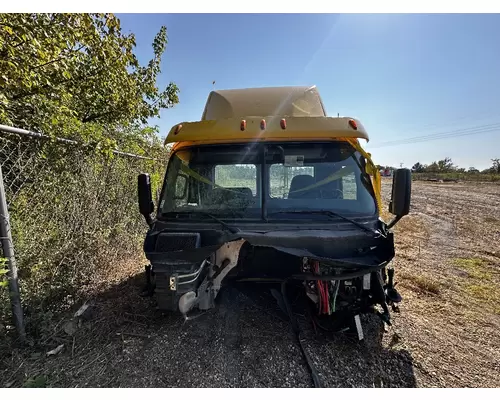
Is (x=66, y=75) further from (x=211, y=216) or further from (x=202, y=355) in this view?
(x=202, y=355)

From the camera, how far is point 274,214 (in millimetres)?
2775

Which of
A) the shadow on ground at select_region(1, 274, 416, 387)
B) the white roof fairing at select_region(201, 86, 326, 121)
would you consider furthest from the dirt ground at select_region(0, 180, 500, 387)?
the white roof fairing at select_region(201, 86, 326, 121)

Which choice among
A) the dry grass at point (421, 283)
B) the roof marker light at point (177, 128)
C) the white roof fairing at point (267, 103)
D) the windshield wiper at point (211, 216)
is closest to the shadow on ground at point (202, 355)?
the windshield wiper at point (211, 216)

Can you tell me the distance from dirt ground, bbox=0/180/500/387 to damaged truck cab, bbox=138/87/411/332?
36cm

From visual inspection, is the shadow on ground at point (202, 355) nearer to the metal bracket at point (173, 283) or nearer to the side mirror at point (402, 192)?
the metal bracket at point (173, 283)

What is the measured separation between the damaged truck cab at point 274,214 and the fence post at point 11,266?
1.15m

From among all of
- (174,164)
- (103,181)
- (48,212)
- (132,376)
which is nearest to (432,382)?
(132,376)

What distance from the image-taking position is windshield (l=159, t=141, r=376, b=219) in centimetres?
284

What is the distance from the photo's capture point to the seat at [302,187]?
114 inches

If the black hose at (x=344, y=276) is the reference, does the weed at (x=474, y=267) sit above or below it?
below

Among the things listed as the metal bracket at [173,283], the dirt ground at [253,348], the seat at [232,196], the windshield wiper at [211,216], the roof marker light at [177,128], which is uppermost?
the roof marker light at [177,128]

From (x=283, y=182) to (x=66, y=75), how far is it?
2877mm

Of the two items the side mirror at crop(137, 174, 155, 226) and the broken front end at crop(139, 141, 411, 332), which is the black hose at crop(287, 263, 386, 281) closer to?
the broken front end at crop(139, 141, 411, 332)

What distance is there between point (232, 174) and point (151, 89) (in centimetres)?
482
